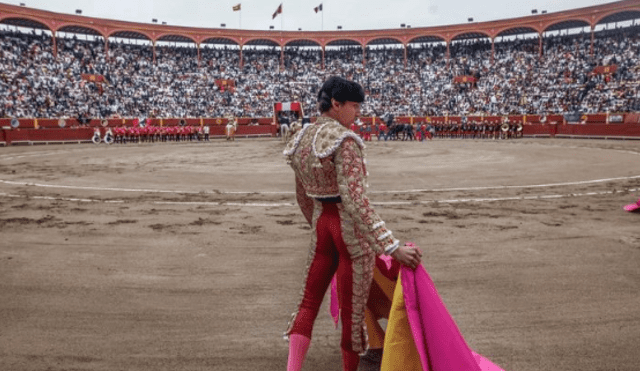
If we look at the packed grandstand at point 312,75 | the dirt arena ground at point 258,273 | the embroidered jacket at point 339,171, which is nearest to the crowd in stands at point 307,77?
the packed grandstand at point 312,75

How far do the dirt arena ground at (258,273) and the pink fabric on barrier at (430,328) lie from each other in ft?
2.43

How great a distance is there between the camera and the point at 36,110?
3366cm

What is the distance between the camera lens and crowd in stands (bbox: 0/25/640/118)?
36062 millimetres

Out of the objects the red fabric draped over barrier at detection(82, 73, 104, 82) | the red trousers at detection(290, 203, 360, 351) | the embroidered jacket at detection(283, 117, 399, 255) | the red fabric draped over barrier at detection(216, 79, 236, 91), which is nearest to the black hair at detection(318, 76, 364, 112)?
the embroidered jacket at detection(283, 117, 399, 255)

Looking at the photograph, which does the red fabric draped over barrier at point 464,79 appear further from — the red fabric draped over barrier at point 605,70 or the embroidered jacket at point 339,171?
the embroidered jacket at point 339,171

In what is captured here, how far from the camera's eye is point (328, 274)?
243 cm

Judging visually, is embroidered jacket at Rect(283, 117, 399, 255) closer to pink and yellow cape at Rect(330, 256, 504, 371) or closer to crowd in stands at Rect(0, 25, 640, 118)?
pink and yellow cape at Rect(330, 256, 504, 371)

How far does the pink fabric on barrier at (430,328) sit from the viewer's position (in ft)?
6.72

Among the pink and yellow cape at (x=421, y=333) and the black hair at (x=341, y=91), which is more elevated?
the black hair at (x=341, y=91)

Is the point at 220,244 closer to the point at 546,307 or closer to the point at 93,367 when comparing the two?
the point at 93,367

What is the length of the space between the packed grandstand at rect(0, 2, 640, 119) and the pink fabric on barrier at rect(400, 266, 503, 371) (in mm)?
36372

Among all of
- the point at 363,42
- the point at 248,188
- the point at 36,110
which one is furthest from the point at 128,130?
the point at 363,42

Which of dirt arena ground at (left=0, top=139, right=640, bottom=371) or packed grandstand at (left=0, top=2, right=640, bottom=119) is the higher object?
packed grandstand at (left=0, top=2, right=640, bottom=119)

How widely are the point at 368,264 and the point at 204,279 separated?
2.16 meters
